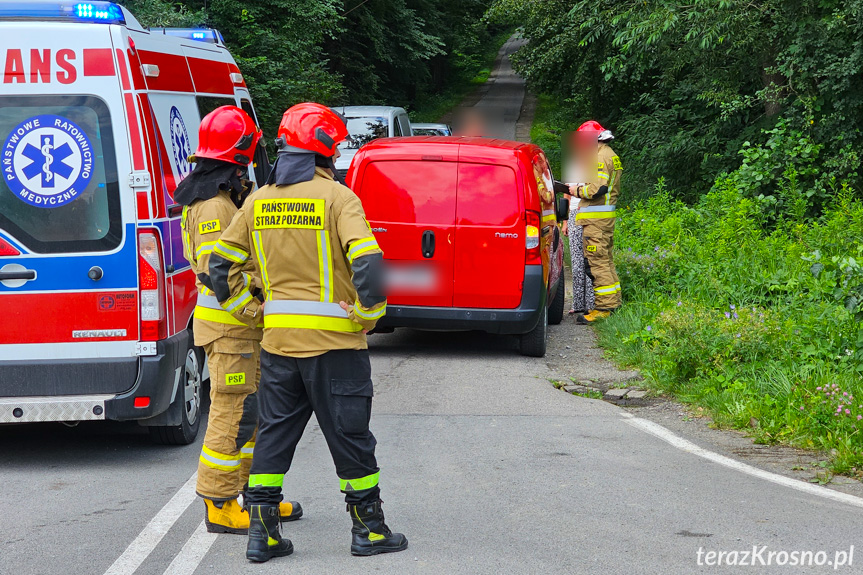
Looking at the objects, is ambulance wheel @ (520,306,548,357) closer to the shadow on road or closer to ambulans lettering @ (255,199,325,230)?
the shadow on road

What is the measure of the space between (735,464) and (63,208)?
404 cm

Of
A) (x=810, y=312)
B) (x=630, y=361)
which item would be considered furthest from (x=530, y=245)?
(x=810, y=312)

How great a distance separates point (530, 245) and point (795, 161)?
588cm

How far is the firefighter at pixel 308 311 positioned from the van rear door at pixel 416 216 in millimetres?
4232

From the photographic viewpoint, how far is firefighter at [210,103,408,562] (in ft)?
13.0

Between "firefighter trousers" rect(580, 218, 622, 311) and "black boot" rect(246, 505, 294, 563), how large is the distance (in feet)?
22.1

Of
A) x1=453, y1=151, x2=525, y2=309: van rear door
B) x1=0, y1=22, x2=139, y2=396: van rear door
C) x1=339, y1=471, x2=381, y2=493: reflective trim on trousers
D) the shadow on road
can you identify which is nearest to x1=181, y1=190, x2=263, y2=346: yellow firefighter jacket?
x1=339, y1=471, x2=381, y2=493: reflective trim on trousers

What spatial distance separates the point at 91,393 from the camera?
542 centimetres

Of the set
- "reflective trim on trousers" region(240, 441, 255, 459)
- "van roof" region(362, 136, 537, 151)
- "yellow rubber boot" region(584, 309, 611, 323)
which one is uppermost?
"van roof" region(362, 136, 537, 151)

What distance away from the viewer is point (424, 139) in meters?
8.66

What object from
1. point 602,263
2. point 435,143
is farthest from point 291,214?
point 602,263

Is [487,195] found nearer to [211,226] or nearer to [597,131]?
[597,131]

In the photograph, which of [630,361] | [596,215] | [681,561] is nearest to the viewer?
[681,561]

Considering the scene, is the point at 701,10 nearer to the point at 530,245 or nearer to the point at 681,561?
the point at 530,245
